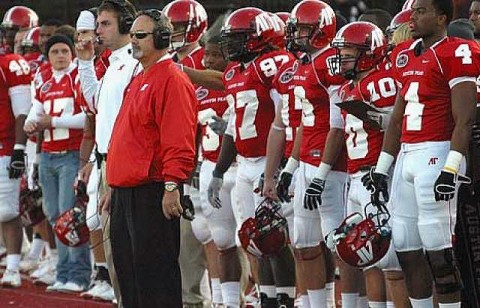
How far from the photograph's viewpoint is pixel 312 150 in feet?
27.3

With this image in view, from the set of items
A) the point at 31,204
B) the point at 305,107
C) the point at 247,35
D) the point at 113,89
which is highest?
the point at 247,35

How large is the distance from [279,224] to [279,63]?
103 cm

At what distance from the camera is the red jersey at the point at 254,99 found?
8.75 meters

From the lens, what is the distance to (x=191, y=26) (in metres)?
9.38

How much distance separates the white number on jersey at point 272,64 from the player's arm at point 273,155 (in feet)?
1.13

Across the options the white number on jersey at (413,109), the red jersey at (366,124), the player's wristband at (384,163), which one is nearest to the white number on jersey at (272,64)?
the red jersey at (366,124)

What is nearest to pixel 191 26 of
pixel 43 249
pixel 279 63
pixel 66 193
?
pixel 279 63

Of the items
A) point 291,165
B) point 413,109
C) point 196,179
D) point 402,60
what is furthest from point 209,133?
Answer: point 413,109

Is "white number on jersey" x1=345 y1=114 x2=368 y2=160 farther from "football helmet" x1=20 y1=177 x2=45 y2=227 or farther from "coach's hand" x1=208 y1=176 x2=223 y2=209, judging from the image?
"football helmet" x1=20 y1=177 x2=45 y2=227

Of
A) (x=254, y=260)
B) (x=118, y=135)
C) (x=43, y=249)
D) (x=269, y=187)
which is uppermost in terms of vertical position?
(x=118, y=135)

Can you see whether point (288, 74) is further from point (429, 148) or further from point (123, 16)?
point (429, 148)

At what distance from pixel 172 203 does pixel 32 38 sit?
19.4ft

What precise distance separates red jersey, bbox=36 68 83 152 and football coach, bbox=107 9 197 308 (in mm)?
3842

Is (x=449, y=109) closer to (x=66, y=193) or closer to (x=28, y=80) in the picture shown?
(x=66, y=193)
